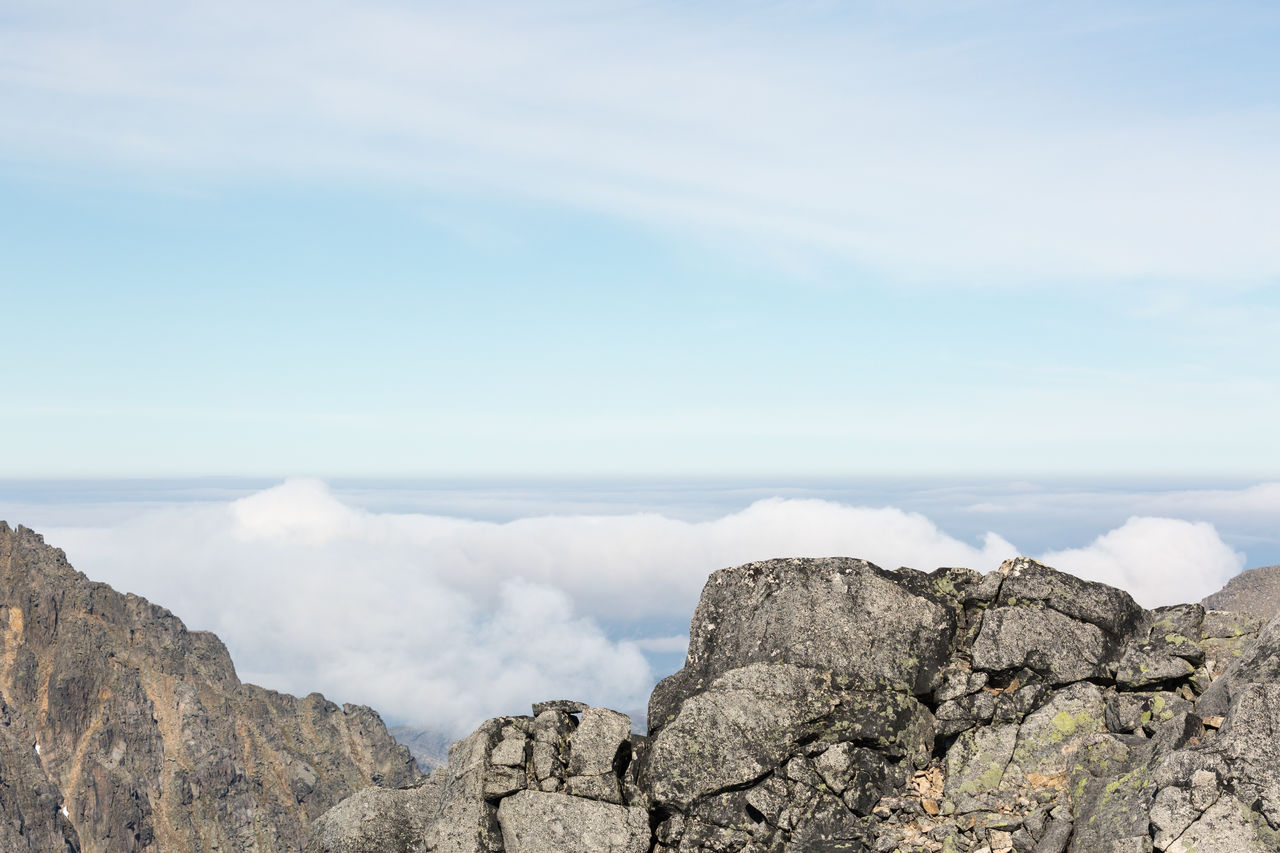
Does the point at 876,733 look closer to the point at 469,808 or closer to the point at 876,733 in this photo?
the point at 876,733

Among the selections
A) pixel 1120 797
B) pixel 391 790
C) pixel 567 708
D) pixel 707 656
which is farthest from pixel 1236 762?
pixel 391 790

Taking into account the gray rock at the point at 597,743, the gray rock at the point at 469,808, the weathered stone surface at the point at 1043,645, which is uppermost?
the weathered stone surface at the point at 1043,645

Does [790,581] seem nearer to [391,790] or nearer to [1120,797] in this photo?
[1120,797]

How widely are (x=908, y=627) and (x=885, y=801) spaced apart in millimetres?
4747

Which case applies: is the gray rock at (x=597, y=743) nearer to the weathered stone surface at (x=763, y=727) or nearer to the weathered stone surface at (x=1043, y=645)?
the weathered stone surface at (x=763, y=727)

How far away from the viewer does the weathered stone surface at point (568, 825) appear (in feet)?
77.1

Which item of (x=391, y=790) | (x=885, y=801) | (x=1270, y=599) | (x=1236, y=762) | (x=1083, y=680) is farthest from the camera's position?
(x=1270, y=599)

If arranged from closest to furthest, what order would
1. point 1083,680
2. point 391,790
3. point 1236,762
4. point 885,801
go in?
point 1236,762
point 885,801
point 1083,680
point 391,790

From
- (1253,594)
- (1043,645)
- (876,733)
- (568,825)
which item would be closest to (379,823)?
(568,825)

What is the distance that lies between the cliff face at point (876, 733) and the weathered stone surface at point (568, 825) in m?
0.04

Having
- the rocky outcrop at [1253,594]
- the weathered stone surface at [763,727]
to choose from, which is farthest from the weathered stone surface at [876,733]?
the rocky outcrop at [1253,594]

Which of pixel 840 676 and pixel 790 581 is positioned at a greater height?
pixel 790 581

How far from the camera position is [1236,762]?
19359 millimetres

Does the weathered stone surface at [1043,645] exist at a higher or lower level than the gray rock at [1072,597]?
lower
